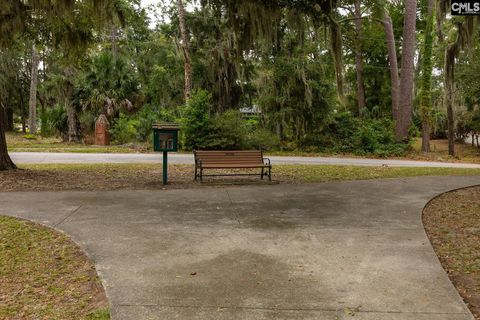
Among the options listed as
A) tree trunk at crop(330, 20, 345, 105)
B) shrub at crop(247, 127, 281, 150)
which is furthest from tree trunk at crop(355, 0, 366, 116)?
tree trunk at crop(330, 20, 345, 105)

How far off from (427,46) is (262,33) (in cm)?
1445

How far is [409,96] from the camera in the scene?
67.9 ft

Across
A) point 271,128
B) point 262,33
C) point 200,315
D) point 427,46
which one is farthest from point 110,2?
point 427,46

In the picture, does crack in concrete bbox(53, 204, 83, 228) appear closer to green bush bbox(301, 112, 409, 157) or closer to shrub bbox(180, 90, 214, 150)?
shrub bbox(180, 90, 214, 150)

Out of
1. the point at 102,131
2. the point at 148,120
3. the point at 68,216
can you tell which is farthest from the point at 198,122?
the point at 68,216

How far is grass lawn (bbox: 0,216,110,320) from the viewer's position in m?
3.32

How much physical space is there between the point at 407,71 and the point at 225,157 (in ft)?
44.6

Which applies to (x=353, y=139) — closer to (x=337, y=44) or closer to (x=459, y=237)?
(x=337, y=44)

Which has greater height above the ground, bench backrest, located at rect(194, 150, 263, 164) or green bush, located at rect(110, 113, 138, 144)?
green bush, located at rect(110, 113, 138, 144)

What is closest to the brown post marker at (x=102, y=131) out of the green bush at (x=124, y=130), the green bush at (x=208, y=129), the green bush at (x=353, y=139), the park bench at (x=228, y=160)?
the green bush at (x=124, y=130)

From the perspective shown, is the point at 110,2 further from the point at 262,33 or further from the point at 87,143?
the point at 87,143

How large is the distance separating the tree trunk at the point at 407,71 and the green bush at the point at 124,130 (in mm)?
12919

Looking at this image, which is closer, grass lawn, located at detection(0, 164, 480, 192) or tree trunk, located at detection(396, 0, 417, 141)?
grass lawn, located at detection(0, 164, 480, 192)

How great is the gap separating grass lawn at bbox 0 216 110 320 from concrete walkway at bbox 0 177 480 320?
150 mm
